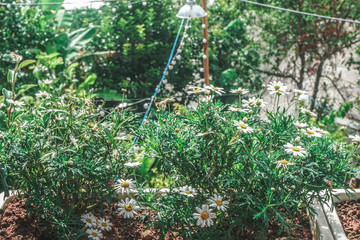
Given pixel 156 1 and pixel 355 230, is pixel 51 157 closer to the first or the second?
pixel 355 230

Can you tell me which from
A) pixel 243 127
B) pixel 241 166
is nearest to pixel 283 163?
pixel 243 127

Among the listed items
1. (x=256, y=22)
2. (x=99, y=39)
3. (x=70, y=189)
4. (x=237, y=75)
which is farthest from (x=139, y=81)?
(x=70, y=189)

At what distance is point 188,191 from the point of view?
1.93 metres

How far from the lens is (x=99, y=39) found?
5414 millimetres

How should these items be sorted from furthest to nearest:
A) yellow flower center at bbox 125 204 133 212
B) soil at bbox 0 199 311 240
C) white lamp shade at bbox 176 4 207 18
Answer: white lamp shade at bbox 176 4 207 18, soil at bbox 0 199 311 240, yellow flower center at bbox 125 204 133 212

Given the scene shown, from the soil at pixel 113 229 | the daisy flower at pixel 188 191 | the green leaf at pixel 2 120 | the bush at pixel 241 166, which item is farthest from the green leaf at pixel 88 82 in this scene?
the daisy flower at pixel 188 191

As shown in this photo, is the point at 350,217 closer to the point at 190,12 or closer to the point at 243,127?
the point at 243,127

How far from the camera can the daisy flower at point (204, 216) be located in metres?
1.85

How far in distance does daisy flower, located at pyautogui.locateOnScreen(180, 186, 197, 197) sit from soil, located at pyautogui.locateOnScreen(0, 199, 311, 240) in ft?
0.88

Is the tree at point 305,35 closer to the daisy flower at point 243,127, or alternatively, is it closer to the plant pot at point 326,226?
the plant pot at point 326,226

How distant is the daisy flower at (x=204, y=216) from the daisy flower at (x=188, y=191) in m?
0.08

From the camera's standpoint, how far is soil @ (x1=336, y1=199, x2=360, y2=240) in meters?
2.24

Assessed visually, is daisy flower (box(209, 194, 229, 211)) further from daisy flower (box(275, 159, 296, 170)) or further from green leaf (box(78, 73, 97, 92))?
green leaf (box(78, 73, 97, 92))

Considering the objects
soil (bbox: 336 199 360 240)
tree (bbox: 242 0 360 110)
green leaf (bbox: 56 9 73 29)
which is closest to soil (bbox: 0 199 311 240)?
soil (bbox: 336 199 360 240)
